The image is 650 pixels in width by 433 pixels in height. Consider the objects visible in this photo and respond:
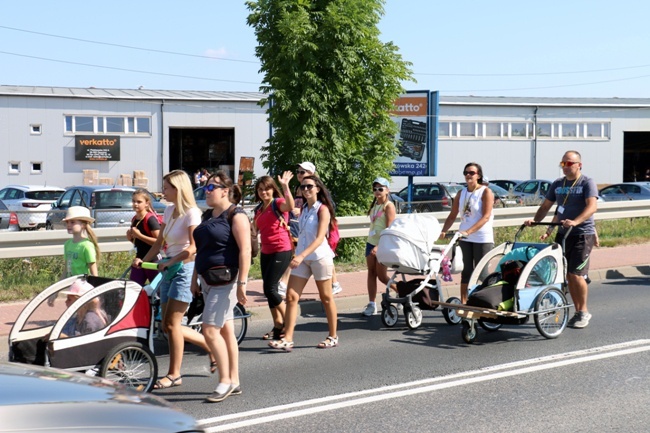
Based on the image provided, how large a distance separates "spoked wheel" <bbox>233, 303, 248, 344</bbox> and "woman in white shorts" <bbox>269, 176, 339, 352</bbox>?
19.9 inches

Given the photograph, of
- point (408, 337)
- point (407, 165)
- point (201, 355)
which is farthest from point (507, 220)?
point (201, 355)

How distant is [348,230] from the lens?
15.2 meters

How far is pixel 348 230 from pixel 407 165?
29.9 ft

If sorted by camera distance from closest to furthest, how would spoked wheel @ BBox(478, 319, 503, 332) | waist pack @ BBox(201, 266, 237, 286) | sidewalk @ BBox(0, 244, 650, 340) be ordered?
waist pack @ BBox(201, 266, 237, 286) → spoked wheel @ BBox(478, 319, 503, 332) → sidewalk @ BBox(0, 244, 650, 340)

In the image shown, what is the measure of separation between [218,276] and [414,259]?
Result: 11.1ft

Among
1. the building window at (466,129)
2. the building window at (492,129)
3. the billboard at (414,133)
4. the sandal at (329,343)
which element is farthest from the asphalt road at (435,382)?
the building window at (492,129)

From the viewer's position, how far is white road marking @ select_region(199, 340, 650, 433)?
6.44m

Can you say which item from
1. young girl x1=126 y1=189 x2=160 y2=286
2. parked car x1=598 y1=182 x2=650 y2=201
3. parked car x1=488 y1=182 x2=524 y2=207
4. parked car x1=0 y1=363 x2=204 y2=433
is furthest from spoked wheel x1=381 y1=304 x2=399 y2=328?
parked car x1=598 y1=182 x2=650 y2=201

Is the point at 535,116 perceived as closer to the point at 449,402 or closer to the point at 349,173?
the point at 349,173

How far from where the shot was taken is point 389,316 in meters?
10.2

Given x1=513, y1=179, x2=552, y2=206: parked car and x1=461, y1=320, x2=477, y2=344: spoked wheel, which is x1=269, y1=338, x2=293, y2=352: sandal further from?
x1=513, y1=179, x2=552, y2=206: parked car

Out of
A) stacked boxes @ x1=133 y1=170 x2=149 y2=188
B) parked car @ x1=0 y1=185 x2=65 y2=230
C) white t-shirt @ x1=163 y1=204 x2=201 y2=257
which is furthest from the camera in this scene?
stacked boxes @ x1=133 y1=170 x2=149 y2=188

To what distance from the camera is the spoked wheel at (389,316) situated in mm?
10179

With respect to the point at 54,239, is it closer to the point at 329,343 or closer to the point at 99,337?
the point at 329,343
